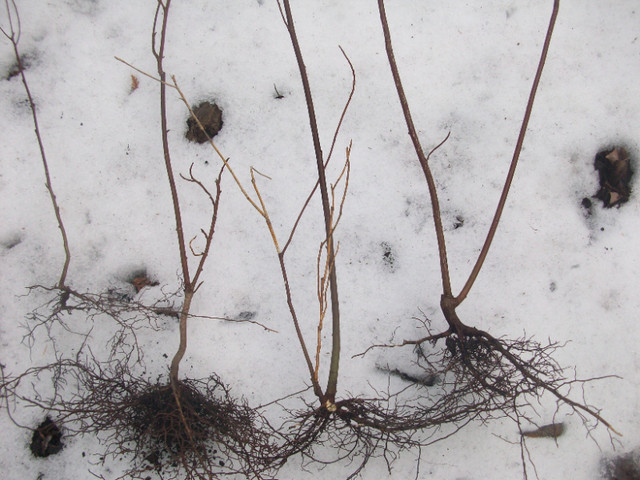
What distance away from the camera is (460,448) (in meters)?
1.92

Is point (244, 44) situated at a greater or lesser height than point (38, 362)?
greater

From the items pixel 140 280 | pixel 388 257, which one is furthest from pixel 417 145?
pixel 140 280

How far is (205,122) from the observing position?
198 cm

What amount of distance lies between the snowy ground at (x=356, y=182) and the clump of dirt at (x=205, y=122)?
38mm

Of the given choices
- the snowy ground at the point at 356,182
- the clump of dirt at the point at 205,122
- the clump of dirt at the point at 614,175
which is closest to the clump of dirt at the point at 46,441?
the snowy ground at the point at 356,182

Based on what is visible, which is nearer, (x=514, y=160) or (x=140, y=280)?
(x=514, y=160)

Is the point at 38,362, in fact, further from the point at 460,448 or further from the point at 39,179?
the point at 460,448

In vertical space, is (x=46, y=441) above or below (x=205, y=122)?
below

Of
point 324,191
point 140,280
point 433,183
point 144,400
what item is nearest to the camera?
point 324,191

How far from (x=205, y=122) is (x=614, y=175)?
1712 millimetres

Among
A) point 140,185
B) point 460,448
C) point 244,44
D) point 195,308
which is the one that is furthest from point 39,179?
point 460,448

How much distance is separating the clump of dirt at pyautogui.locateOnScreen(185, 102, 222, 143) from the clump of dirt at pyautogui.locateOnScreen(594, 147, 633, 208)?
5.29ft

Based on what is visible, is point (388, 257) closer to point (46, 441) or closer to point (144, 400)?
point (144, 400)

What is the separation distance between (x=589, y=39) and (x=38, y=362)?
8.73 feet
